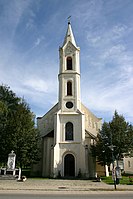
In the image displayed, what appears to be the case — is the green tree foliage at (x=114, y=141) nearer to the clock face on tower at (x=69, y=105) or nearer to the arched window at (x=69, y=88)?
the clock face on tower at (x=69, y=105)

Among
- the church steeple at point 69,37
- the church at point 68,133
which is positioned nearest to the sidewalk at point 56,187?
the church at point 68,133

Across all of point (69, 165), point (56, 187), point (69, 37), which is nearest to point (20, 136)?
point (69, 165)

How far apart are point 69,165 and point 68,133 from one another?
481cm

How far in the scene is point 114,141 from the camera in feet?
96.8

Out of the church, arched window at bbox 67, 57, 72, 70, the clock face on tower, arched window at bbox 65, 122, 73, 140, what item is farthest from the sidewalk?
arched window at bbox 67, 57, 72, 70

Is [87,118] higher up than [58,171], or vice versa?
[87,118]

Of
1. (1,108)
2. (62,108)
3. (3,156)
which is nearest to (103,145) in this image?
(62,108)

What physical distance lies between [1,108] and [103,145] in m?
17.1

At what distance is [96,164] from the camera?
3456cm

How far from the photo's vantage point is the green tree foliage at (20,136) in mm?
28562

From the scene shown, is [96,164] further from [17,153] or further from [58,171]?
[17,153]

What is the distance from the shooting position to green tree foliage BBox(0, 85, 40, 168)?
28562 mm

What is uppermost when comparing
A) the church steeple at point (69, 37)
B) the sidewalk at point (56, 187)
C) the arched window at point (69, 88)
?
the church steeple at point (69, 37)

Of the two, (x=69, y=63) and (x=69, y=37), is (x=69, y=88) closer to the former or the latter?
(x=69, y=63)
